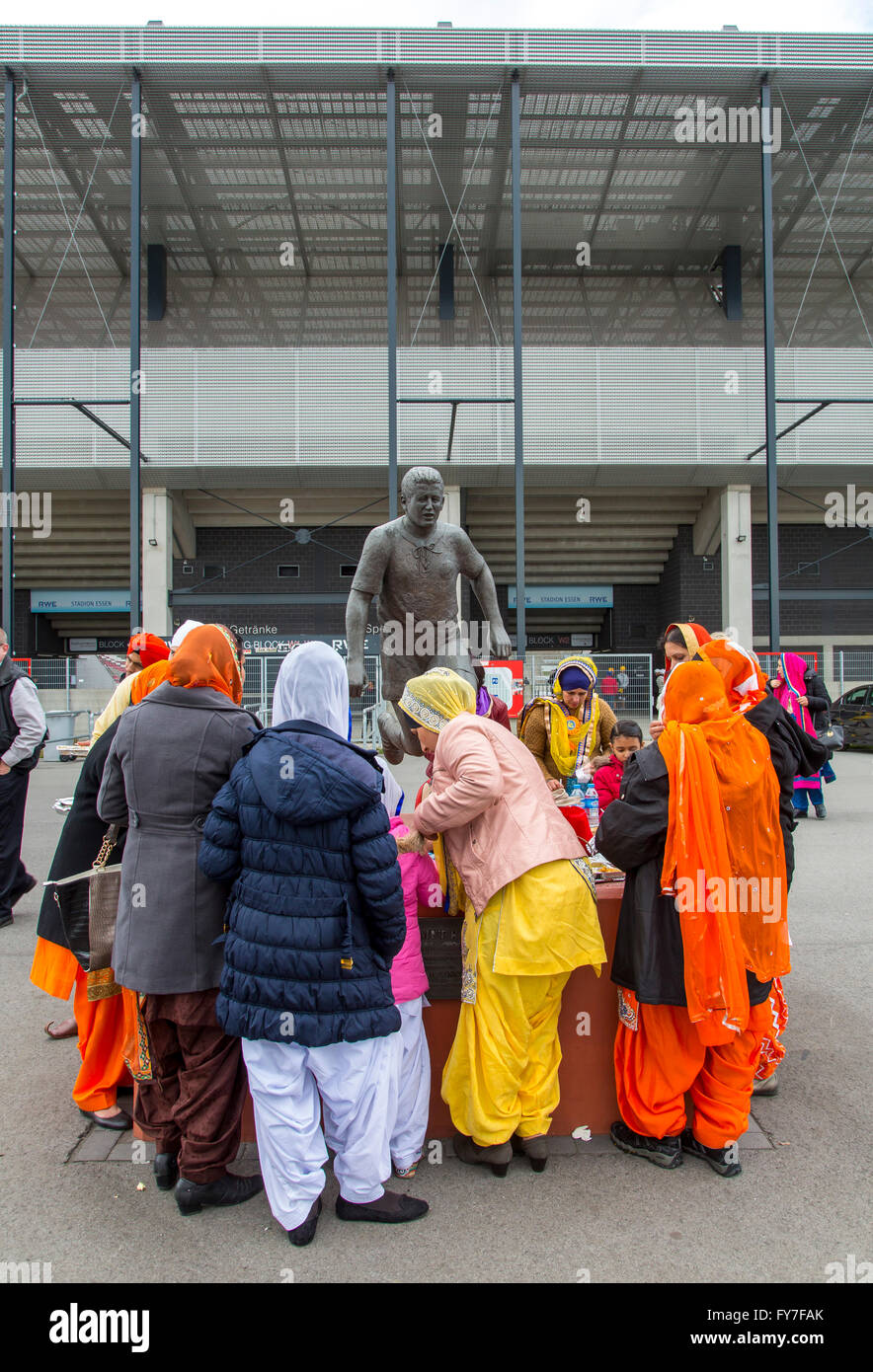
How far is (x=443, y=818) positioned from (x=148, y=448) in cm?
1579

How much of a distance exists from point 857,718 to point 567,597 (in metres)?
7.29

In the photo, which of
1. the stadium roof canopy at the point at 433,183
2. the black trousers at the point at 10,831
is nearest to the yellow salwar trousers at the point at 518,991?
the black trousers at the point at 10,831

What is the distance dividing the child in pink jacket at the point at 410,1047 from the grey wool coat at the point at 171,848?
589 mm

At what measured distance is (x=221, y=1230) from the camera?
7.66 ft

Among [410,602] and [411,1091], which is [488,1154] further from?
[410,602]

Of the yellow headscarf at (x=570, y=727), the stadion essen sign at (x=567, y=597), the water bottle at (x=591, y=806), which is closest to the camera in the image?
the water bottle at (x=591, y=806)

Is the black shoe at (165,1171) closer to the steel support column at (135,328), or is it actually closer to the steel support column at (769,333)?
the steel support column at (135,328)

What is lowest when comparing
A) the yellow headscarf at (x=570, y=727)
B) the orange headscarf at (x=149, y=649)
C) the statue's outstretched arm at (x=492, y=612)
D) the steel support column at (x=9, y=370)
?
the yellow headscarf at (x=570, y=727)

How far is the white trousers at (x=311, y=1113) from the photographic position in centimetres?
225

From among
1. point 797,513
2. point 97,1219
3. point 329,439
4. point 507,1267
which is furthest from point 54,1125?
point 797,513

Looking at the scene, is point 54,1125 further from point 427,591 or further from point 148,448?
point 148,448

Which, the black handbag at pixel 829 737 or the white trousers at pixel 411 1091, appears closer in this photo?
the white trousers at pixel 411 1091

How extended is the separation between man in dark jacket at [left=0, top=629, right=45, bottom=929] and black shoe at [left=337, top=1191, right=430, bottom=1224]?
154 inches

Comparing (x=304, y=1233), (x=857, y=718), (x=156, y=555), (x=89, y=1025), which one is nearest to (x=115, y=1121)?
(x=89, y=1025)
